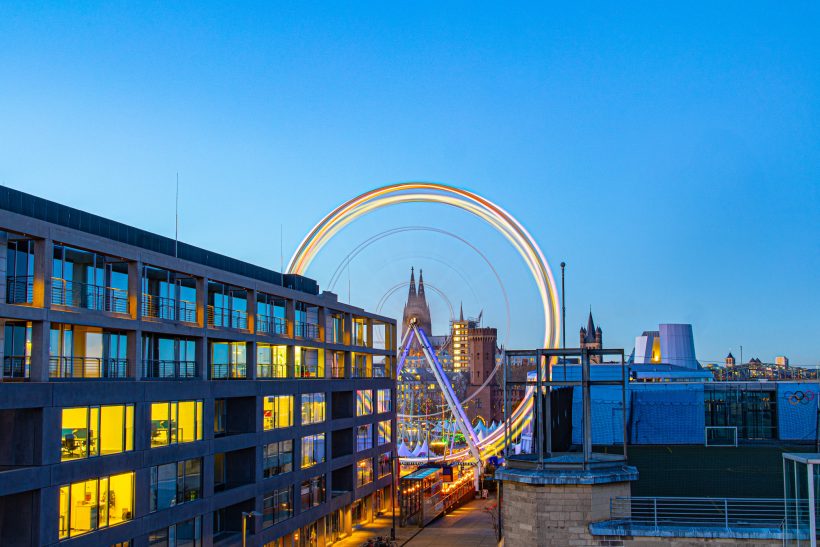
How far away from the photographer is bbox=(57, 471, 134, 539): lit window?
Answer: 27.4 meters

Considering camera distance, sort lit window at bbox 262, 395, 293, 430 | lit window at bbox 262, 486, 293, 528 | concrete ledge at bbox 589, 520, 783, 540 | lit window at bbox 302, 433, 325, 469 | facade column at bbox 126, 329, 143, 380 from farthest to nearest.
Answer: lit window at bbox 302, 433, 325, 469 < lit window at bbox 262, 395, 293, 430 < lit window at bbox 262, 486, 293, 528 < facade column at bbox 126, 329, 143, 380 < concrete ledge at bbox 589, 520, 783, 540

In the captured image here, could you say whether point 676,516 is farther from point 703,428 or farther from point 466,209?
point 466,209

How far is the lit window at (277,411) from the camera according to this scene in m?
43.2

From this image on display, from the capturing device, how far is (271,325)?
1822 inches

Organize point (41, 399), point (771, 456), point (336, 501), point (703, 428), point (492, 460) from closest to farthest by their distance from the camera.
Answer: point (41, 399) < point (771, 456) < point (703, 428) < point (336, 501) < point (492, 460)

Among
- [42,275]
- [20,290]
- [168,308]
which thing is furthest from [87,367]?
[168,308]

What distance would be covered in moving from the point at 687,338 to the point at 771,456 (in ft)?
193

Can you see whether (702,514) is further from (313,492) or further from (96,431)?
(313,492)

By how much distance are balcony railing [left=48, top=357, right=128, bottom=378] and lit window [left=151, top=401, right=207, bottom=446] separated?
187cm

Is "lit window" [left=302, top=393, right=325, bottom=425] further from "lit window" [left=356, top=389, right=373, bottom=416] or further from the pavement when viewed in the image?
the pavement

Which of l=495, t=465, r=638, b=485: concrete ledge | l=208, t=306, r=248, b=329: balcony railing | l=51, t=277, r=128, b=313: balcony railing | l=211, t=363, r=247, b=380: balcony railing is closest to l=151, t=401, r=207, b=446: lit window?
l=51, t=277, r=128, b=313: balcony railing

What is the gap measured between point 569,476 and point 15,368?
1783 cm

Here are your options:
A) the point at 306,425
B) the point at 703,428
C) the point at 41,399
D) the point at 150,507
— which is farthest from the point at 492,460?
the point at 41,399

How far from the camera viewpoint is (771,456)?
30531 mm
